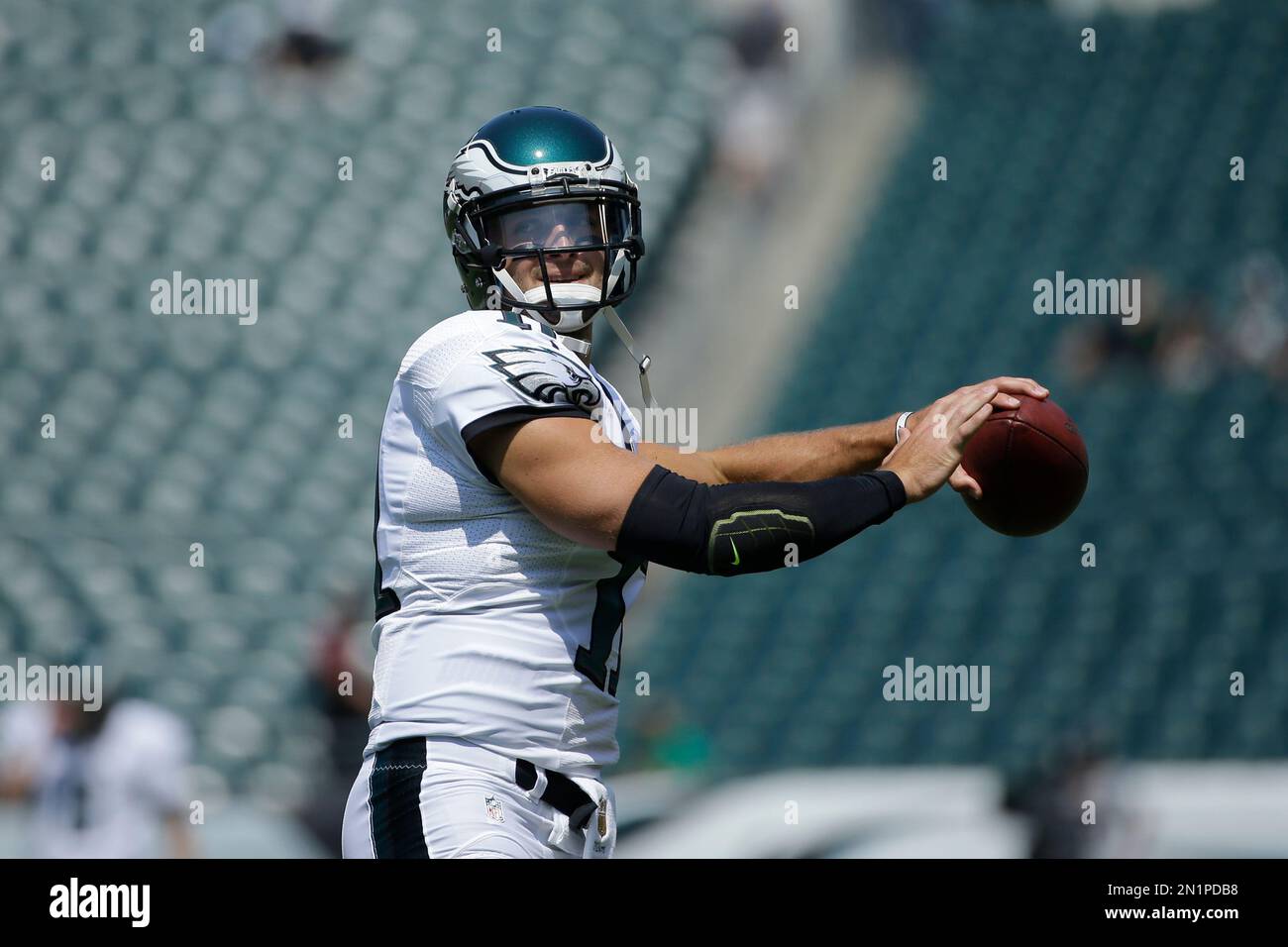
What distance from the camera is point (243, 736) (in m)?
7.43

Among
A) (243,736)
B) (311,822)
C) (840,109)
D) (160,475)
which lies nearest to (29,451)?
(160,475)

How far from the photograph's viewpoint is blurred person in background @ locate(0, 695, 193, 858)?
224 inches

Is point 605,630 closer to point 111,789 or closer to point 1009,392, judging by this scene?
point 1009,392

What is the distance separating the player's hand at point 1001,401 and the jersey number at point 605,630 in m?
0.63

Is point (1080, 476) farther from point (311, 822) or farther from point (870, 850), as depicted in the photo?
point (311, 822)

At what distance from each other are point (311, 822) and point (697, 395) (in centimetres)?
472

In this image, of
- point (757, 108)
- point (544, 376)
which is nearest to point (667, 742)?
point (544, 376)
